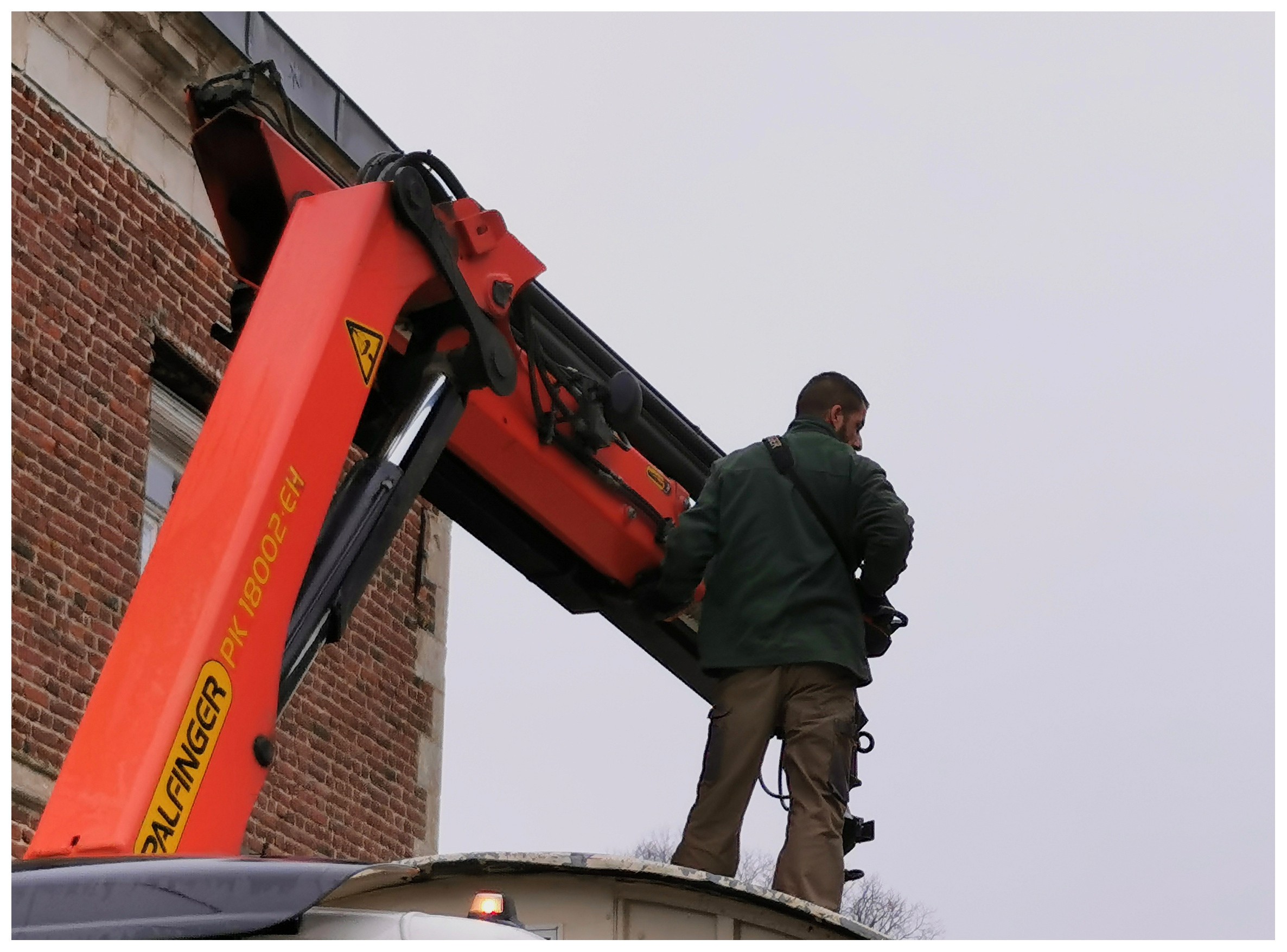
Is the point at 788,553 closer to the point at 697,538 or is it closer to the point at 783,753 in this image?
the point at 697,538

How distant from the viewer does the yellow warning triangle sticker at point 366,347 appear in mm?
6469

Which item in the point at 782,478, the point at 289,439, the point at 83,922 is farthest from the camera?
the point at 782,478

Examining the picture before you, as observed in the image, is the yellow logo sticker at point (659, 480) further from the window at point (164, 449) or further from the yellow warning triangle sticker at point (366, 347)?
the window at point (164, 449)

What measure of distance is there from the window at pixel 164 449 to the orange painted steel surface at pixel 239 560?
4804 mm

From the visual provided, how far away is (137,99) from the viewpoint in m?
11.4

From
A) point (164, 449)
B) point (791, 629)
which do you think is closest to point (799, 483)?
point (791, 629)

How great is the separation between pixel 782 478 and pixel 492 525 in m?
1.24

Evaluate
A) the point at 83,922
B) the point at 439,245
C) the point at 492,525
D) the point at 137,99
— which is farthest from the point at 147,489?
→ the point at 83,922

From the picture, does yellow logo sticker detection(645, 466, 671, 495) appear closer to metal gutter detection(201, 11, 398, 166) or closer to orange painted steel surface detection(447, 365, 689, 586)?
orange painted steel surface detection(447, 365, 689, 586)

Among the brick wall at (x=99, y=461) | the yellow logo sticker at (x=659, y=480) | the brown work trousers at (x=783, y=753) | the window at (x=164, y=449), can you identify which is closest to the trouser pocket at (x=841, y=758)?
the brown work trousers at (x=783, y=753)

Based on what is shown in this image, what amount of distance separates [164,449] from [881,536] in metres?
5.62

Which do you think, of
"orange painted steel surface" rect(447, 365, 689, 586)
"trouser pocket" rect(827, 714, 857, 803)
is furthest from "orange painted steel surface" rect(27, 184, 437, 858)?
"trouser pocket" rect(827, 714, 857, 803)

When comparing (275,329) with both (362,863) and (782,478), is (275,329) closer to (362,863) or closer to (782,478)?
(782,478)

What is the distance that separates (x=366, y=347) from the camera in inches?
257
